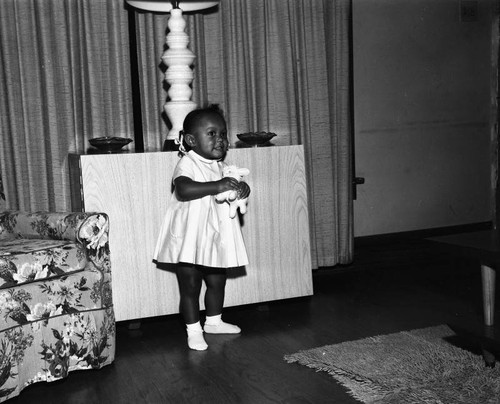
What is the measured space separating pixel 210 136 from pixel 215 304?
646 millimetres

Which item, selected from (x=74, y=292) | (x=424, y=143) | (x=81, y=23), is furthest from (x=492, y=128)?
(x=74, y=292)

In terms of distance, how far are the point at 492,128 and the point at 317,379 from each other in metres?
2.55

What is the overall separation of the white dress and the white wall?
1.45m

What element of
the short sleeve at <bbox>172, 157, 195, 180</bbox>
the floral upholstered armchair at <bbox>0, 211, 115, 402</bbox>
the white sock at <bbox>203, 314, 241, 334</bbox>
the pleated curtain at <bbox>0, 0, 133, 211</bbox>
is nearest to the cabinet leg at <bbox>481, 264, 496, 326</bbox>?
the white sock at <bbox>203, 314, 241, 334</bbox>

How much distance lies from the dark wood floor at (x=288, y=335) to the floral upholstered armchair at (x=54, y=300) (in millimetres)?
84

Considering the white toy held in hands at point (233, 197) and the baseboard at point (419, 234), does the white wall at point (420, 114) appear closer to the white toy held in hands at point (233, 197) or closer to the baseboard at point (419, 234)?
the baseboard at point (419, 234)

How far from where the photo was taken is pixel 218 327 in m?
2.49

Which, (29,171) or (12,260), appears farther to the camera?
(29,171)

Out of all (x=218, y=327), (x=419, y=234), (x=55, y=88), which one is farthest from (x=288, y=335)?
(x=419, y=234)

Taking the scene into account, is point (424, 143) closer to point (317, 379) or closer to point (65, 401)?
point (317, 379)

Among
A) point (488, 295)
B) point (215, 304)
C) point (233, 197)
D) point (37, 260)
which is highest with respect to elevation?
point (233, 197)

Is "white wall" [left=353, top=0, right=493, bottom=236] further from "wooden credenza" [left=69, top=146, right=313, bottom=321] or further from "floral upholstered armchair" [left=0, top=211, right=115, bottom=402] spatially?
"floral upholstered armchair" [left=0, top=211, right=115, bottom=402]

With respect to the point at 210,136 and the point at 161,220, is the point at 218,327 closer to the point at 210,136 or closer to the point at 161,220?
the point at 161,220

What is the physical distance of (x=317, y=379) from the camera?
1978 millimetres
